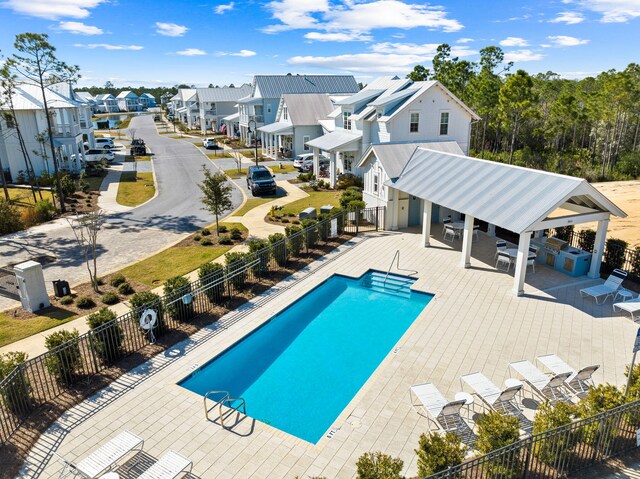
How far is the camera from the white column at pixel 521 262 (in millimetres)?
17219

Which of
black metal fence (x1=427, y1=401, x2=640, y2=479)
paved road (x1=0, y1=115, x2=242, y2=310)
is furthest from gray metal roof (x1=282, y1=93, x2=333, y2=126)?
black metal fence (x1=427, y1=401, x2=640, y2=479)

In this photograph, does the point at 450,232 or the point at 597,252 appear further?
the point at 450,232

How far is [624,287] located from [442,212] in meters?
11.3

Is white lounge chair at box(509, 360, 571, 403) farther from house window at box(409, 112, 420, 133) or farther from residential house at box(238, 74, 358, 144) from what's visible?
residential house at box(238, 74, 358, 144)

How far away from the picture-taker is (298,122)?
50250 mm

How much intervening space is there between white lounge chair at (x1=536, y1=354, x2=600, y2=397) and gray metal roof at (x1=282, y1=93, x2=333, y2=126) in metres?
41.8

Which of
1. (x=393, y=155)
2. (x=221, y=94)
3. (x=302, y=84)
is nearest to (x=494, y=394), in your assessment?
(x=393, y=155)

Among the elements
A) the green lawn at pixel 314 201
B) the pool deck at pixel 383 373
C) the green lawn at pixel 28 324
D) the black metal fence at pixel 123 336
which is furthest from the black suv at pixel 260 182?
the green lawn at pixel 28 324

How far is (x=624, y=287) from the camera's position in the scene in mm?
18328

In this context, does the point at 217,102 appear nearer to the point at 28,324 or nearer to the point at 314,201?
the point at 314,201

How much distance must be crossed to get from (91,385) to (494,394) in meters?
11.2

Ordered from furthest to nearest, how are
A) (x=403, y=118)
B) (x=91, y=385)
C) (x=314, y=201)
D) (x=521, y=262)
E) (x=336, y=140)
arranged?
(x=336, y=140) → (x=403, y=118) → (x=314, y=201) → (x=521, y=262) → (x=91, y=385)

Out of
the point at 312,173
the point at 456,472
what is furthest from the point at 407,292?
the point at 312,173

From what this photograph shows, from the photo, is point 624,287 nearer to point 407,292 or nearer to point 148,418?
point 407,292
